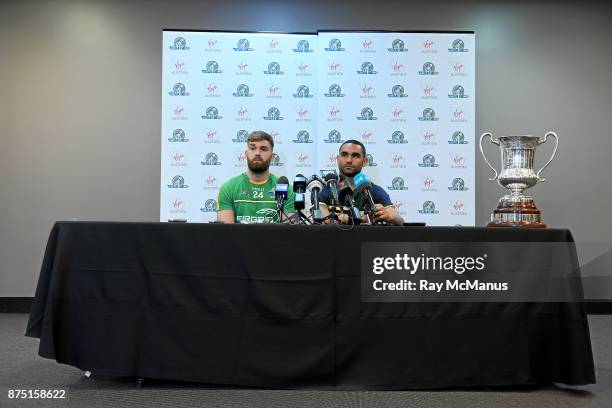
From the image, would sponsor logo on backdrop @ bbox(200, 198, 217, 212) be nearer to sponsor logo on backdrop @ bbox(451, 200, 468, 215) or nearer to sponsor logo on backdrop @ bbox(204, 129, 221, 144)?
sponsor logo on backdrop @ bbox(204, 129, 221, 144)

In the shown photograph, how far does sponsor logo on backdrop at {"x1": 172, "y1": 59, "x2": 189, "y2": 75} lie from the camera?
4.62 metres

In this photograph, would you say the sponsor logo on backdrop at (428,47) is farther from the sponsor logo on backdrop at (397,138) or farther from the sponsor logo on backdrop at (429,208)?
the sponsor logo on backdrop at (429,208)

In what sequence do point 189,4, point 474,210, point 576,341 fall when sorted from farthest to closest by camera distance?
point 189,4 → point 474,210 → point 576,341

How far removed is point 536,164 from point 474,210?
857 mm

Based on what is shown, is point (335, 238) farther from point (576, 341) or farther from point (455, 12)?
point (455, 12)

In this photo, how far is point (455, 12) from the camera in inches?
194

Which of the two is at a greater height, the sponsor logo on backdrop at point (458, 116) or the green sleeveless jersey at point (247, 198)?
the sponsor logo on backdrop at point (458, 116)

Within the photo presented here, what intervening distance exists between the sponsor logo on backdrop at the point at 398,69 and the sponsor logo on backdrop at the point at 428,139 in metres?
0.54

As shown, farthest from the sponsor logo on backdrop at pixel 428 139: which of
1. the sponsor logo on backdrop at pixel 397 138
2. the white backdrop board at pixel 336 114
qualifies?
the sponsor logo on backdrop at pixel 397 138

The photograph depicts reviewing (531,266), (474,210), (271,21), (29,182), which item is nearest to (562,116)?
(474,210)

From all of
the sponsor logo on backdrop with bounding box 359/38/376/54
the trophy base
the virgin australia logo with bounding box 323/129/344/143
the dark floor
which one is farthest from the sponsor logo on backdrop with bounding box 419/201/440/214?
the dark floor

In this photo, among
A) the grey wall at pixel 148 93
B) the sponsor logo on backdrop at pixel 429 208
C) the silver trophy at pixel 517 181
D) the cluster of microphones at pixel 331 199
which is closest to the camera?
the cluster of microphones at pixel 331 199

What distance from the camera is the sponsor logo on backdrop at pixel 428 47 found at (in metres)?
4.64

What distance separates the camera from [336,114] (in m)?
4.62
